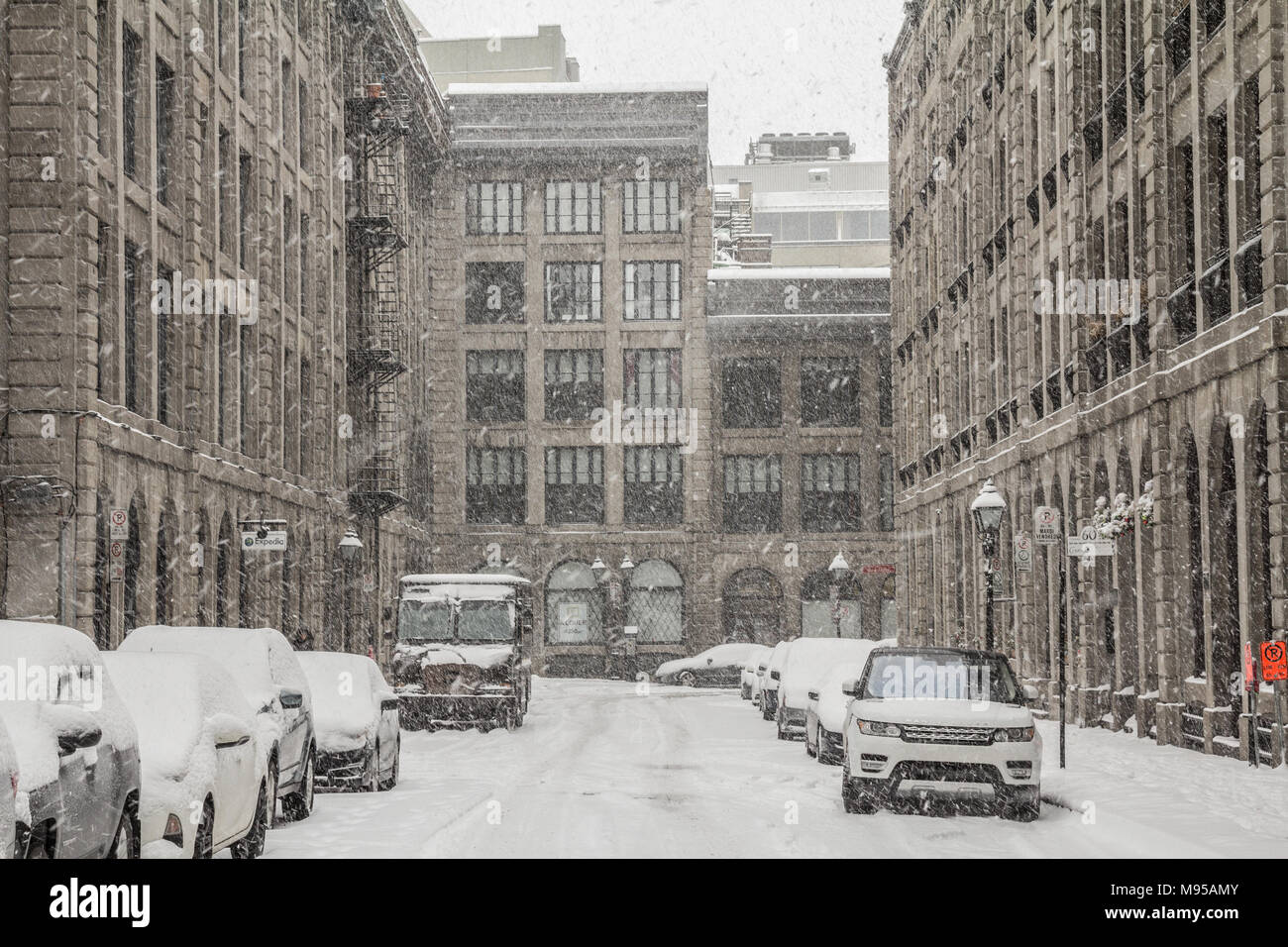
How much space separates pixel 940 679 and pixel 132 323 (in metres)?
18.2

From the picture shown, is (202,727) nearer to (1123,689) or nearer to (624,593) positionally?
(1123,689)

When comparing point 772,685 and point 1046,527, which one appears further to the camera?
point 772,685

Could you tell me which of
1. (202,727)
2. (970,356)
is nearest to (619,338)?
(970,356)

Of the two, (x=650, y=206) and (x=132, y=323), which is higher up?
(x=650, y=206)

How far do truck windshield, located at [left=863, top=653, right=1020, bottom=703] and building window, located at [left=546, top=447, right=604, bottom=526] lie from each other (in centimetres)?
5236

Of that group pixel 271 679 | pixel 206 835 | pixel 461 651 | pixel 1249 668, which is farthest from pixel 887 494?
pixel 206 835

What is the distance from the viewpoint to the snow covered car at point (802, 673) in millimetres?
28625

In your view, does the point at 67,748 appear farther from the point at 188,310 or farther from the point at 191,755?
the point at 188,310

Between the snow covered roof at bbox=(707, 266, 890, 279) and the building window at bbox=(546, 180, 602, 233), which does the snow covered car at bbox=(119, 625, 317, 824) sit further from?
the building window at bbox=(546, 180, 602, 233)

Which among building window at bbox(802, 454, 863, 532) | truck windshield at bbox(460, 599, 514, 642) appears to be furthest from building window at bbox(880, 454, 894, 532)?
truck windshield at bbox(460, 599, 514, 642)

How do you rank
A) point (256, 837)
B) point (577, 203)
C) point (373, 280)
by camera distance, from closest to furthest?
1. point (256, 837)
2. point (373, 280)
3. point (577, 203)

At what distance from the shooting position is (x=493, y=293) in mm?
70750

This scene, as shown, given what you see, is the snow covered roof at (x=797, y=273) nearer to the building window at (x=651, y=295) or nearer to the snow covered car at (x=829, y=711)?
the building window at (x=651, y=295)

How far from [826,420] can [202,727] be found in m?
60.2
